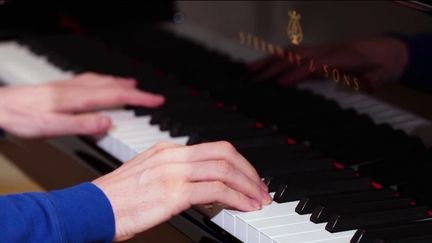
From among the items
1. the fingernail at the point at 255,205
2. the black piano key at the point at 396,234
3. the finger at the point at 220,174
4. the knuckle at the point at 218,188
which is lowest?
the fingernail at the point at 255,205

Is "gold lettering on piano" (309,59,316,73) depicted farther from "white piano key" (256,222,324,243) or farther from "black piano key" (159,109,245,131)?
"white piano key" (256,222,324,243)

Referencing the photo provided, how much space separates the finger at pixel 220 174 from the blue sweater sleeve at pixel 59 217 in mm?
129

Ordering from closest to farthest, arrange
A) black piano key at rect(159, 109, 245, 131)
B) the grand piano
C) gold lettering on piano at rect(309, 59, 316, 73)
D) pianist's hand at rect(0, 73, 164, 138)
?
1. the grand piano
2. gold lettering on piano at rect(309, 59, 316, 73)
3. black piano key at rect(159, 109, 245, 131)
4. pianist's hand at rect(0, 73, 164, 138)

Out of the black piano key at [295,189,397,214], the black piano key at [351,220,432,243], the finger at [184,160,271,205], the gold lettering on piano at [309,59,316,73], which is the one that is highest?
the gold lettering on piano at [309,59,316,73]

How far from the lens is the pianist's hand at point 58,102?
6.27 ft

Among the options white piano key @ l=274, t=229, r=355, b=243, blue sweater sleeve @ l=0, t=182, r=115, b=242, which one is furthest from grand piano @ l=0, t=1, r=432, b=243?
blue sweater sleeve @ l=0, t=182, r=115, b=242

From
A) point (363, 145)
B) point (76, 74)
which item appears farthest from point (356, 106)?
point (76, 74)

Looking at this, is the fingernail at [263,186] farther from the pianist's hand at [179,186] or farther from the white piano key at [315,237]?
the white piano key at [315,237]

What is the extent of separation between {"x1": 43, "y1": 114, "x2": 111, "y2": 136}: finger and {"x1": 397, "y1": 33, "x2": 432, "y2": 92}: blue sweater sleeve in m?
0.60

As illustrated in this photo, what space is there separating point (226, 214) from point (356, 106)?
1.09 feet

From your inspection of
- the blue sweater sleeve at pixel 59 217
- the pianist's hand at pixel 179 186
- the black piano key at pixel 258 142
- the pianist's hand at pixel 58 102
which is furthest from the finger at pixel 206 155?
the pianist's hand at pixel 58 102

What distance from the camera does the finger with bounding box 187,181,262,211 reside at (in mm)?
1357

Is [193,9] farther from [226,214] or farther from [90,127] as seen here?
[226,214]

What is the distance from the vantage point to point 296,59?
66.7 inches
